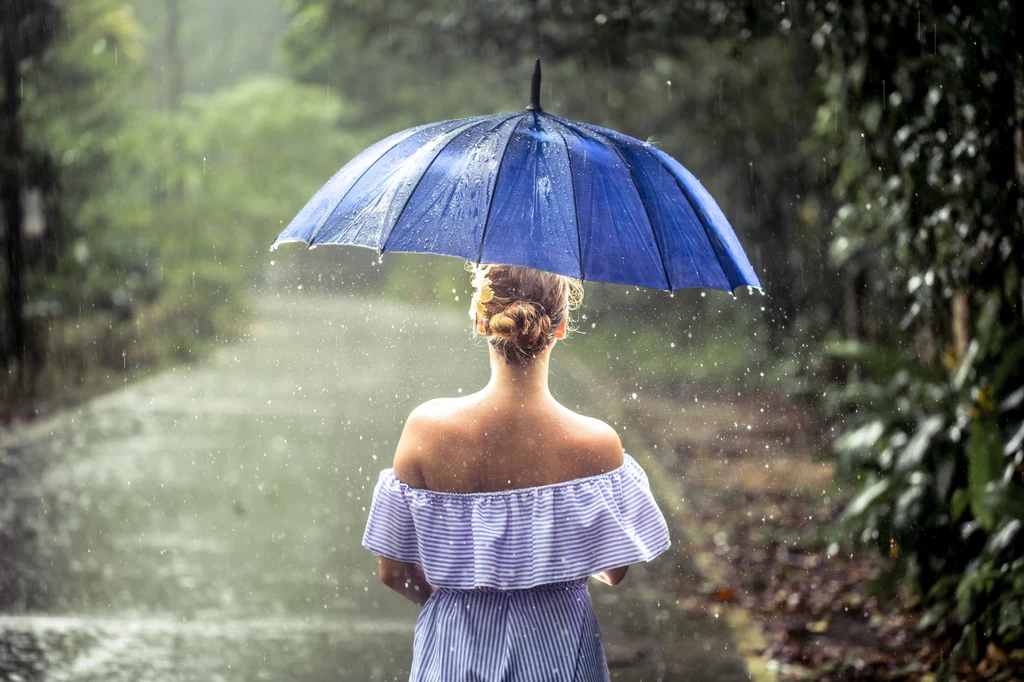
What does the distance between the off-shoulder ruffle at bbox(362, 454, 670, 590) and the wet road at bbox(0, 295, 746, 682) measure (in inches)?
21.5

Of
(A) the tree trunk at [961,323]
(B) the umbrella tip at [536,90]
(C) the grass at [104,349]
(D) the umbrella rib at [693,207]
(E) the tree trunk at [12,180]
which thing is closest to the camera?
(B) the umbrella tip at [536,90]

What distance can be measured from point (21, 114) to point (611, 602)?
976 cm

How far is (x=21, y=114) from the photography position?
13266 millimetres

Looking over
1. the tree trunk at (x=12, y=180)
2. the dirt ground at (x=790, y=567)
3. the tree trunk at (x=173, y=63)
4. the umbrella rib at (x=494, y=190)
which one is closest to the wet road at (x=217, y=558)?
the dirt ground at (x=790, y=567)

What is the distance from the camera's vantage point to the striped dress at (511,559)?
2.71 m

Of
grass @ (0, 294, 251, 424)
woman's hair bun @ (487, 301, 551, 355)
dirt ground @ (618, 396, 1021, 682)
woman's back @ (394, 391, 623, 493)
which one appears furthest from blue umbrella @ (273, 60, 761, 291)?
grass @ (0, 294, 251, 424)

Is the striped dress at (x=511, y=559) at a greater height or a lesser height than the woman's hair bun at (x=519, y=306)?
lesser

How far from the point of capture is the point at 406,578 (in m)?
2.97

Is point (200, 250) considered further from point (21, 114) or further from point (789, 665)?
point (789, 665)

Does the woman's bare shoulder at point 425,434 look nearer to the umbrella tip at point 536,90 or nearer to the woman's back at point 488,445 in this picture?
the woman's back at point 488,445

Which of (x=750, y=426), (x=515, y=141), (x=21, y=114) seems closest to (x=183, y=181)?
(x=21, y=114)

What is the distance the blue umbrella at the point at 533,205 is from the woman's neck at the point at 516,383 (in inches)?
9.1

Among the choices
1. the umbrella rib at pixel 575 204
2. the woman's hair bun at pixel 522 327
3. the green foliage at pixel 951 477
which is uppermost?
the umbrella rib at pixel 575 204

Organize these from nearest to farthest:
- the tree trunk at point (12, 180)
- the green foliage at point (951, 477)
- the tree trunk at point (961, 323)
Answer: the green foliage at point (951, 477) < the tree trunk at point (961, 323) < the tree trunk at point (12, 180)
